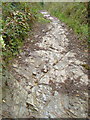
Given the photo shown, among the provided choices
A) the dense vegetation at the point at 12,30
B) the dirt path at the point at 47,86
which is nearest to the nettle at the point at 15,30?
the dense vegetation at the point at 12,30

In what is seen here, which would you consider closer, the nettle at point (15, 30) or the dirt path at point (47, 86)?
the dirt path at point (47, 86)

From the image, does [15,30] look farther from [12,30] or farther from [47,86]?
[47,86]

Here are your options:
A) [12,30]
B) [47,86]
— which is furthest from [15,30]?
[47,86]

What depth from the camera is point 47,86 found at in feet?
15.2

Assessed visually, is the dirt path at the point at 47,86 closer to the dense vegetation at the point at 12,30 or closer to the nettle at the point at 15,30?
the dense vegetation at the point at 12,30

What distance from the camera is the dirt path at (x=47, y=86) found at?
3.78 m

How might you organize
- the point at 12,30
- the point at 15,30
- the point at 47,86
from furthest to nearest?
the point at 15,30
the point at 12,30
the point at 47,86

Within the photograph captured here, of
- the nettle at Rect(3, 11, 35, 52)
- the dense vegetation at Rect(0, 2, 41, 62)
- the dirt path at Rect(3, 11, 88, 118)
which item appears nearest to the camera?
the dirt path at Rect(3, 11, 88, 118)

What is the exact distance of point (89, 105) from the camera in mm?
3906

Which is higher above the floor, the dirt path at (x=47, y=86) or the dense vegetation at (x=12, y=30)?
the dense vegetation at (x=12, y=30)

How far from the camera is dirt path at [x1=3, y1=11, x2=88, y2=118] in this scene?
3783 mm

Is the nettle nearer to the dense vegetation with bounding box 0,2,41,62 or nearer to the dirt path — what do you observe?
the dense vegetation with bounding box 0,2,41,62

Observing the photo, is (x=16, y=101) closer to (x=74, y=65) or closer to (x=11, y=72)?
(x=11, y=72)

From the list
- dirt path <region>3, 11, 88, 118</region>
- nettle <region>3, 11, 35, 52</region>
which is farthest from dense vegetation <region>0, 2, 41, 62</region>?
dirt path <region>3, 11, 88, 118</region>
